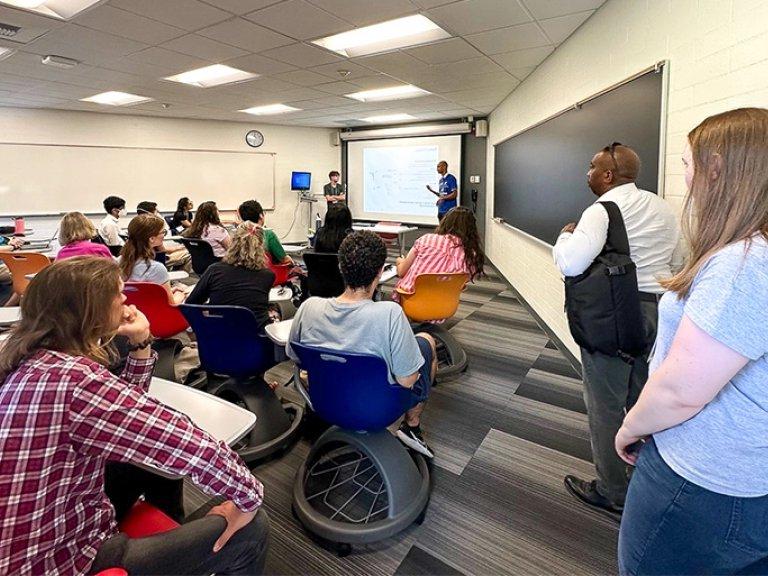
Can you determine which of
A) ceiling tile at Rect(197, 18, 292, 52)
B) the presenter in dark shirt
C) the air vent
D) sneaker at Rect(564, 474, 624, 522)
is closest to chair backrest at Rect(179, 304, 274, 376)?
sneaker at Rect(564, 474, 624, 522)

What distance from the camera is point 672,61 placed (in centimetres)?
216

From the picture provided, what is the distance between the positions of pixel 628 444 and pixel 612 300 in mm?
725

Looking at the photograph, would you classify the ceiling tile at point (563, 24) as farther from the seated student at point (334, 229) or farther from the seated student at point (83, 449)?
the seated student at point (83, 449)

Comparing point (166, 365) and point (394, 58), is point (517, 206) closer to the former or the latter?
point (394, 58)

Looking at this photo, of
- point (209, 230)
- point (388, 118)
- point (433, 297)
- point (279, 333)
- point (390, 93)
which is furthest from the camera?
point (388, 118)

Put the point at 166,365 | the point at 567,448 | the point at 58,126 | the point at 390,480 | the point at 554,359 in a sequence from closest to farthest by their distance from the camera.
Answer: the point at 390,480 → the point at 567,448 → the point at 166,365 → the point at 554,359 → the point at 58,126

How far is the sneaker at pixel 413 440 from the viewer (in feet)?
7.17

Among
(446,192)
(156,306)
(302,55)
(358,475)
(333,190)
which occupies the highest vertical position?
(302,55)

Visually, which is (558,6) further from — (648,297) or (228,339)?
(228,339)

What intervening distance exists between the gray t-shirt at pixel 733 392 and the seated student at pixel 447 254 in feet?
7.74

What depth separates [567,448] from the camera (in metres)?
2.38

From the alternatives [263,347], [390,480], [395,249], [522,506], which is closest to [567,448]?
[522,506]

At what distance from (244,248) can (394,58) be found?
113 inches

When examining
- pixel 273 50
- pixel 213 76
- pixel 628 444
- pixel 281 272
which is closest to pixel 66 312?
pixel 628 444
